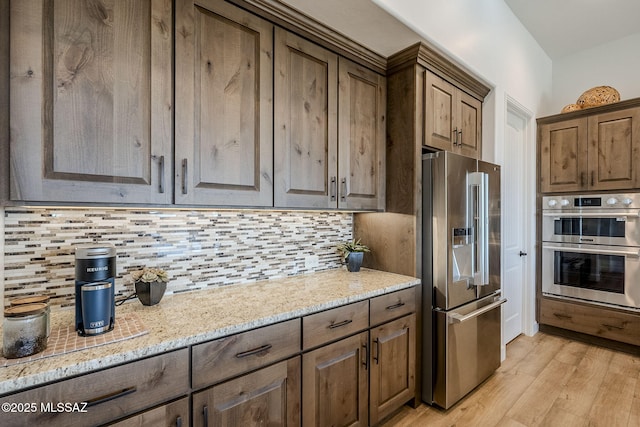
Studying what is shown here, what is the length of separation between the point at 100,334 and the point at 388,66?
7.58 feet

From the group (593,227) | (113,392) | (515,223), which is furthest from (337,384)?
(593,227)

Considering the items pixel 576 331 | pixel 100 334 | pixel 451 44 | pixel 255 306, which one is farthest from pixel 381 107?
pixel 576 331

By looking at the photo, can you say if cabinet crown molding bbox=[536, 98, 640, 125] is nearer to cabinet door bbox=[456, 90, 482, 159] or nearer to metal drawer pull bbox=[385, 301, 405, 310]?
cabinet door bbox=[456, 90, 482, 159]

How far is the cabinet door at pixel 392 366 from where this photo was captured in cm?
177

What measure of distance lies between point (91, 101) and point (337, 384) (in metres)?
1.68

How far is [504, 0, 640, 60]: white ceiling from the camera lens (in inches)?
112

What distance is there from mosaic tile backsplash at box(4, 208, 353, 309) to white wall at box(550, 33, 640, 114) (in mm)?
3496

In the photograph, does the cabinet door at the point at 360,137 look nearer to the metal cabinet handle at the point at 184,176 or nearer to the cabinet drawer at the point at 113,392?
the metal cabinet handle at the point at 184,176

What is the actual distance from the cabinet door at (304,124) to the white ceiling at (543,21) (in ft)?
0.66

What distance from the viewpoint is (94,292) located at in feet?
3.45

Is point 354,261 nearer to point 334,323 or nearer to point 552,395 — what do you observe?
point 334,323

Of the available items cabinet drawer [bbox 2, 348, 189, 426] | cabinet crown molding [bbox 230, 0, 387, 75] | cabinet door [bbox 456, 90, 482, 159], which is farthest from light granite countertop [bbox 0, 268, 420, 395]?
cabinet crown molding [bbox 230, 0, 387, 75]

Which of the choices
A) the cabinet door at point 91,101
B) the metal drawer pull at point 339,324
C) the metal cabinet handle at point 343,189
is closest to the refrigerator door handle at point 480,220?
the metal cabinet handle at point 343,189

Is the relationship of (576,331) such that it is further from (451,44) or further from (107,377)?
(107,377)
